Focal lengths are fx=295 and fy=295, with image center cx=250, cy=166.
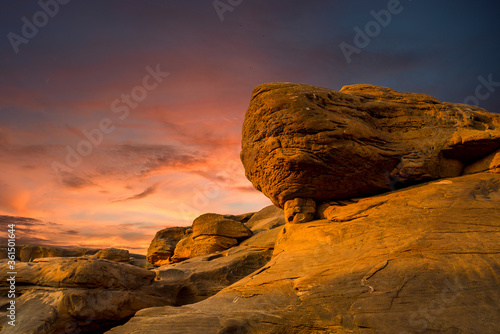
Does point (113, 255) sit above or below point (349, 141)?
below

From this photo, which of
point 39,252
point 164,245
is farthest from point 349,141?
point 39,252

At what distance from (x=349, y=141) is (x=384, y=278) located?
5.23 meters

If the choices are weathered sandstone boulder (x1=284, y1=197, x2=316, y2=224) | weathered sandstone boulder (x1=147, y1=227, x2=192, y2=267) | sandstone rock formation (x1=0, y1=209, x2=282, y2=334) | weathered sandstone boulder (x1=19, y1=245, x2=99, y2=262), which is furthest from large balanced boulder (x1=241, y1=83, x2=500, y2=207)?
weathered sandstone boulder (x1=19, y1=245, x2=99, y2=262)

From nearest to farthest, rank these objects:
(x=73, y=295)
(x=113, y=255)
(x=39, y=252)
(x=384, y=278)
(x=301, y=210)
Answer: (x=384, y=278) < (x=73, y=295) < (x=301, y=210) < (x=113, y=255) < (x=39, y=252)

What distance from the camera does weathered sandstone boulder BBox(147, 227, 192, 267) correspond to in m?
24.5

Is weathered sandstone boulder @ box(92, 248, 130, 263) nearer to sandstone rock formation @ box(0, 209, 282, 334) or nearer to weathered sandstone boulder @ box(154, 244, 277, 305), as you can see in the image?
weathered sandstone boulder @ box(154, 244, 277, 305)

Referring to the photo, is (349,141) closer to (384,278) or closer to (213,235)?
(384,278)

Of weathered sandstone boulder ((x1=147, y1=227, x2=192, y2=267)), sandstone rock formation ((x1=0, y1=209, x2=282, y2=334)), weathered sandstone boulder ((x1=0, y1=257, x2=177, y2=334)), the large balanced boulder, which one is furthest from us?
weathered sandstone boulder ((x1=147, y1=227, x2=192, y2=267))

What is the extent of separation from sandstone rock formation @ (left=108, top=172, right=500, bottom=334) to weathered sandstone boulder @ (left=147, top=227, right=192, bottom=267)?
1597 centimetres

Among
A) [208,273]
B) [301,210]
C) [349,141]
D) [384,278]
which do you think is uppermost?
[349,141]

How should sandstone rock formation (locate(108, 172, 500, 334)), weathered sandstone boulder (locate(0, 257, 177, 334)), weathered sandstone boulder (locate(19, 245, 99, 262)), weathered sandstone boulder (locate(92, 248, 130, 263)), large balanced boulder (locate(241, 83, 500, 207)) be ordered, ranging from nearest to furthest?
sandstone rock formation (locate(108, 172, 500, 334))
weathered sandstone boulder (locate(0, 257, 177, 334))
large balanced boulder (locate(241, 83, 500, 207))
weathered sandstone boulder (locate(92, 248, 130, 263))
weathered sandstone boulder (locate(19, 245, 99, 262))

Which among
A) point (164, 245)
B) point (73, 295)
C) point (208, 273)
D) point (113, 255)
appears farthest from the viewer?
point (164, 245)

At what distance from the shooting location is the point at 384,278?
8.04m

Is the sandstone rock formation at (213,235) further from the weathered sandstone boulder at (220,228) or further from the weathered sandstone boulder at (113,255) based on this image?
the weathered sandstone boulder at (113,255)
